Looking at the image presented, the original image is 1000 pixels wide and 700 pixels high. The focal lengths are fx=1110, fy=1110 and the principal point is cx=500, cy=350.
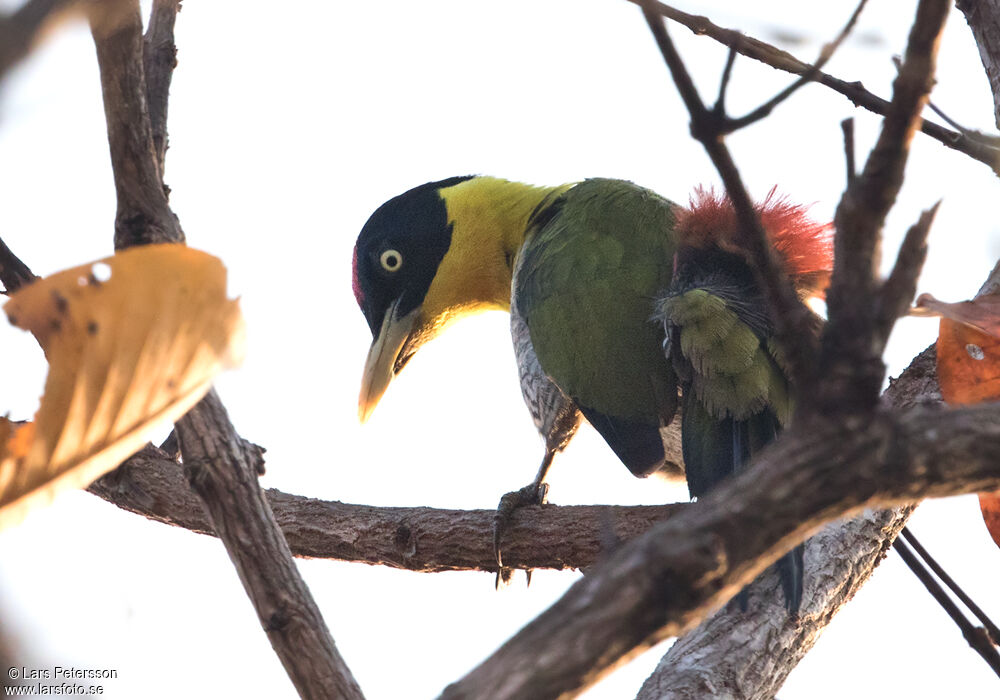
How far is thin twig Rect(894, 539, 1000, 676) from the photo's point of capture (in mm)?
2143

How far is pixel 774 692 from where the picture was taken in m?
2.86

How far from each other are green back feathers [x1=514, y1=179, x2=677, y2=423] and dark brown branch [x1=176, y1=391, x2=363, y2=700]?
5.68 ft

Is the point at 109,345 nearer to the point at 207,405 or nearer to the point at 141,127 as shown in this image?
the point at 207,405

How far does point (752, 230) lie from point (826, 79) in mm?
1574

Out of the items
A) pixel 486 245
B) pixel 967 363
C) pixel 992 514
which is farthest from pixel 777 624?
pixel 486 245

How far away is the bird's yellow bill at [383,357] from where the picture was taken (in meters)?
4.04

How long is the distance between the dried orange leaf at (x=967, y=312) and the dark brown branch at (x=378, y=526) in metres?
1.34

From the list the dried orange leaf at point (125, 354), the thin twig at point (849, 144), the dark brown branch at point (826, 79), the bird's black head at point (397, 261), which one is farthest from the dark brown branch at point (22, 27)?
the bird's black head at point (397, 261)

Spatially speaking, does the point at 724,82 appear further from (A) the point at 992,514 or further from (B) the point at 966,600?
(B) the point at 966,600

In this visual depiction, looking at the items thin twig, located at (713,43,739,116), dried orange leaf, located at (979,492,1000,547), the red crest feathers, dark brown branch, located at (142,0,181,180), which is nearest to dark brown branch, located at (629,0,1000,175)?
the red crest feathers

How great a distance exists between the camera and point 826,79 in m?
2.71

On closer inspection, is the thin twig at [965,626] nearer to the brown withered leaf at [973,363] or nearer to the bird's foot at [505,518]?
the brown withered leaf at [973,363]

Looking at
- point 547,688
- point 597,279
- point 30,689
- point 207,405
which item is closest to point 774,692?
point 597,279

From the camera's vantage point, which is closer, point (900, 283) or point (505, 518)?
point (900, 283)
